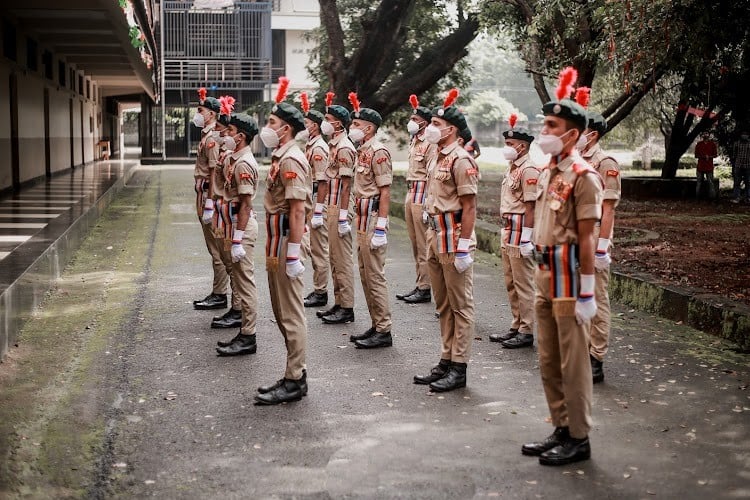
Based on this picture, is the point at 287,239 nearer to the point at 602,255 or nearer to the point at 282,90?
the point at 282,90

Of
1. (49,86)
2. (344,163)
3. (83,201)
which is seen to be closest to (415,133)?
(344,163)

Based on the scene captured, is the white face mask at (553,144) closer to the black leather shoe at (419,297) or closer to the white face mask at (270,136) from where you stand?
the white face mask at (270,136)

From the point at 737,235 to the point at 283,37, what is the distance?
37.6 metres

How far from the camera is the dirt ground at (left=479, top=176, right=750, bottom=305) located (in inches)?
389

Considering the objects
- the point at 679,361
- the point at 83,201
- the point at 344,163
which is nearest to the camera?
the point at 679,361

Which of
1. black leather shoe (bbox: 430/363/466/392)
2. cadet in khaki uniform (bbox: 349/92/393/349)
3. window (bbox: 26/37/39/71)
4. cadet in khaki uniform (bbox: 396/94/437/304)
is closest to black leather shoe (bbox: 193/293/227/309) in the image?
cadet in khaki uniform (bbox: 349/92/393/349)

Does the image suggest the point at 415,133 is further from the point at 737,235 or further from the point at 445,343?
the point at 737,235

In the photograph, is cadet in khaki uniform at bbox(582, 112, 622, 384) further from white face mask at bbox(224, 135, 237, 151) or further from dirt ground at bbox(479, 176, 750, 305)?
white face mask at bbox(224, 135, 237, 151)

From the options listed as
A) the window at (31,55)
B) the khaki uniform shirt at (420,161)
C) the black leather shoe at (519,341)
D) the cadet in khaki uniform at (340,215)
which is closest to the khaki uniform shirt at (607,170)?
the black leather shoe at (519,341)

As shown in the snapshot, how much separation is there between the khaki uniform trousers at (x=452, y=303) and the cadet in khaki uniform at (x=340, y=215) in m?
2.06

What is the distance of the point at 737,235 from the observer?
14125 mm

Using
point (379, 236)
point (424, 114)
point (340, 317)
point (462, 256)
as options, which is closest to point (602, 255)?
point (462, 256)

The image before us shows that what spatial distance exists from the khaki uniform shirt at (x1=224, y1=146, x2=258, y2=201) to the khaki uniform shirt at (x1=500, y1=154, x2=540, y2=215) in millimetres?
2180

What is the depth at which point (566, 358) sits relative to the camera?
491 cm
